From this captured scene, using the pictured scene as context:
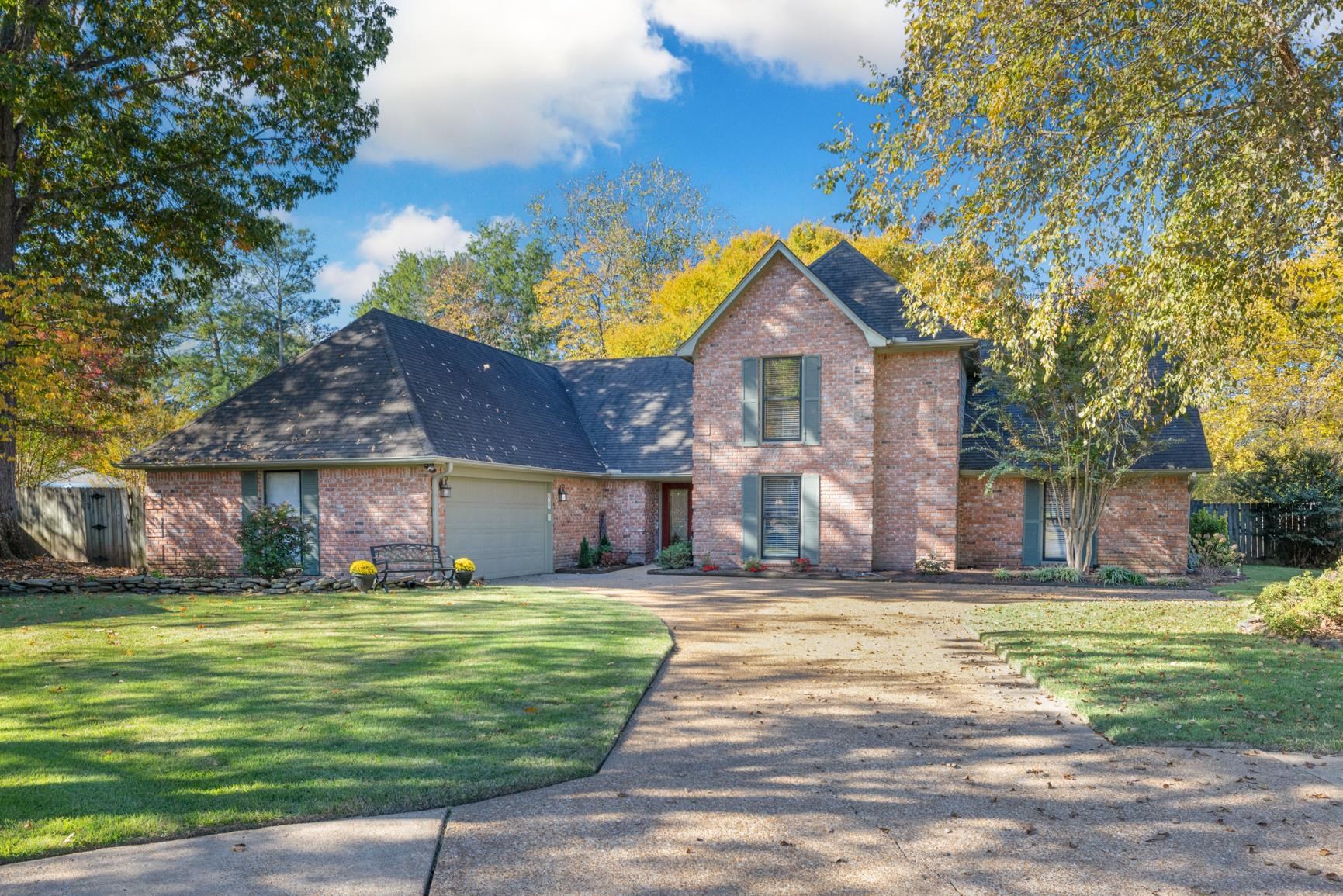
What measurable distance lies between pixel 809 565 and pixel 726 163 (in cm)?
1700

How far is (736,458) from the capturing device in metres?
19.0

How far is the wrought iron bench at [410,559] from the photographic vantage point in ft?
49.8

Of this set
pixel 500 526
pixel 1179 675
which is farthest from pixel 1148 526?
pixel 500 526

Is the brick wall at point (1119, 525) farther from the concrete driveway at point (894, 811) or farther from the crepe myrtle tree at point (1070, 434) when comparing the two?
the concrete driveway at point (894, 811)

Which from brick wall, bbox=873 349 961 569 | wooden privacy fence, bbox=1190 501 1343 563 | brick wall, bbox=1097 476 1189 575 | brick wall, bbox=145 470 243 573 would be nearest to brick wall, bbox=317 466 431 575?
brick wall, bbox=145 470 243 573

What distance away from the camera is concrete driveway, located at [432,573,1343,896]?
3.69 metres

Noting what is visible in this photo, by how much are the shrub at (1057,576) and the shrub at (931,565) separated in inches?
68.3

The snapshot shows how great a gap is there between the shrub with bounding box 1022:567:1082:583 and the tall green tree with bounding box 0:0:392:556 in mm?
17080

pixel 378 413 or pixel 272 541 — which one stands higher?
pixel 378 413

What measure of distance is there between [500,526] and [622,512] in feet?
15.5

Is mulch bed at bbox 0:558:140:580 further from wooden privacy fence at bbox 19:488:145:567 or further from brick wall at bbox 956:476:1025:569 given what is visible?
brick wall at bbox 956:476:1025:569

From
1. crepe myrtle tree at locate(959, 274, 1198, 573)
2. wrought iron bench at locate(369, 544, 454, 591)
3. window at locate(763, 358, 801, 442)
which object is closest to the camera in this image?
wrought iron bench at locate(369, 544, 454, 591)

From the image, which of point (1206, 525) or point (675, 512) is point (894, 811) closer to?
point (675, 512)

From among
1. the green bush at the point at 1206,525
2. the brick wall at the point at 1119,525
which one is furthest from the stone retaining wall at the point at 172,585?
the green bush at the point at 1206,525
